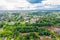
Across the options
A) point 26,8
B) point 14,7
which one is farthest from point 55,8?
point 14,7

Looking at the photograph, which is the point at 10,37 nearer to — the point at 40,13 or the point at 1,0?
the point at 1,0

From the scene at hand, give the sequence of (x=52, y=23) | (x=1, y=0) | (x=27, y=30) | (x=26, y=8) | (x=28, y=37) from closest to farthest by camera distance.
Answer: (x=28, y=37) → (x=27, y=30) → (x=52, y=23) → (x=1, y=0) → (x=26, y=8)

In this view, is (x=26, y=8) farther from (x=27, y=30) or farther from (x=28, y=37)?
(x=28, y=37)

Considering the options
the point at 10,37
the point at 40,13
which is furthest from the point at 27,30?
the point at 40,13

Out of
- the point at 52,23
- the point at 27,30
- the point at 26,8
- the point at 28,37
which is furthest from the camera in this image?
the point at 26,8

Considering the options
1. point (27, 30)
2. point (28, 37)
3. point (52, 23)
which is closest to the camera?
point (28, 37)

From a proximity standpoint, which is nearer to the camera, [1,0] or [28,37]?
[28,37]

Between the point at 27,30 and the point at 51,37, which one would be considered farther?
the point at 27,30

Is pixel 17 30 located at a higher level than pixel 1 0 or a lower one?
lower

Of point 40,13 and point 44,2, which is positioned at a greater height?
point 44,2
